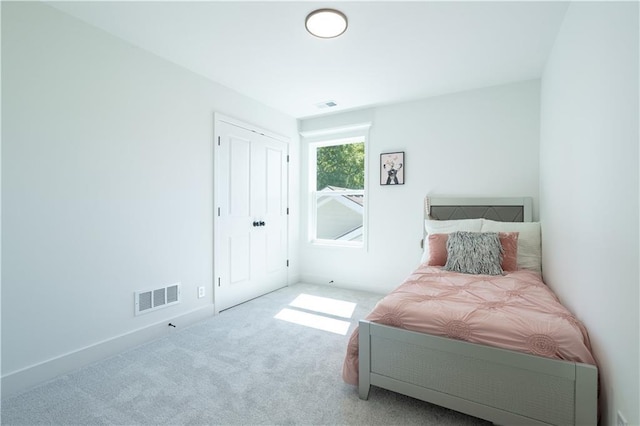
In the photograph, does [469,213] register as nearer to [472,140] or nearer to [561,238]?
[472,140]

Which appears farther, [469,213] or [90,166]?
[469,213]

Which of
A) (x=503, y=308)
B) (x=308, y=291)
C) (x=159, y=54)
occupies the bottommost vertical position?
(x=308, y=291)

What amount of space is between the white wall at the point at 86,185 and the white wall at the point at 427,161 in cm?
205

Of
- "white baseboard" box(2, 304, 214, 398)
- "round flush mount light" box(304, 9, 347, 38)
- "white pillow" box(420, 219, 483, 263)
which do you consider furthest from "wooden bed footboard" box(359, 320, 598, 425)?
"round flush mount light" box(304, 9, 347, 38)

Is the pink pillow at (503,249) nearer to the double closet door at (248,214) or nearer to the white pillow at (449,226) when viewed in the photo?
the white pillow at (449,226)

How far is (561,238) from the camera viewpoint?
2076 mm

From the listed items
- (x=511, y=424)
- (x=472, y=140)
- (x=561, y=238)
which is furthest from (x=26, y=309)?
(x=472, y=140)

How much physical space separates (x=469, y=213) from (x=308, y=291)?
2214mm

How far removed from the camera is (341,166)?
171 inches

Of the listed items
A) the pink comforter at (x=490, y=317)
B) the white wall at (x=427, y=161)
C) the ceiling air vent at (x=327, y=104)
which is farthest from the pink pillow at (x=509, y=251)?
the ceiling air vent at (x=327, y=104)

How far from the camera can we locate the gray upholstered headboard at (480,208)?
3062mm

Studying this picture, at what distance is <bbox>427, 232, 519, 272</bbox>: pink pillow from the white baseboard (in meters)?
2.44

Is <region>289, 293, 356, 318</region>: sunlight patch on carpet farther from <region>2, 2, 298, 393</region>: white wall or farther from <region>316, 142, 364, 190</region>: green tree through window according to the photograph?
<region>316, 142, 364, 190</region>: green tree through window

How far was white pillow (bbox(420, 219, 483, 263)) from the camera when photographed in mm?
2975
